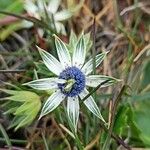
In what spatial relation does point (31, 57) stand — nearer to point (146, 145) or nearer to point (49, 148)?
point (49, 148)

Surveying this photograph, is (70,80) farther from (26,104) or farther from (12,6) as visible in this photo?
(12,6)

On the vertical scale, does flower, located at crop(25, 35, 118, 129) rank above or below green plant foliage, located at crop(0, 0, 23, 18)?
below

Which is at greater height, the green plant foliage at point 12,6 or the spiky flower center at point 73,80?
the green plant foliage at point 12,6

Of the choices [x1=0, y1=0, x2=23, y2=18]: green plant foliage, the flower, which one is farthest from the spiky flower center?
[x1=0, y1=0, x2=23, y2=18]: green plant foliage

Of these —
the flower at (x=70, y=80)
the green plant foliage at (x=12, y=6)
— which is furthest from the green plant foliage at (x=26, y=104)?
the green plant foliage at (x=12, y=6)

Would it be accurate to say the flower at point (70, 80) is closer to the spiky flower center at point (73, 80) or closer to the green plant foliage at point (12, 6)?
the spiky flower center at point (73, 80)

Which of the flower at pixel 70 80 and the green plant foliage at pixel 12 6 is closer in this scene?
the flower at pixel 70 80

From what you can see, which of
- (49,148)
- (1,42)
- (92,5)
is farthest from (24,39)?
(49,148)

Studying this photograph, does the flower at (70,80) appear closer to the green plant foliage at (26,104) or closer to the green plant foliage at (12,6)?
the green plant foliage at (26,104)

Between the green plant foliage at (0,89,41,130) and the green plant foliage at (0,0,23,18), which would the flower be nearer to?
the green plant foliage at (0,89,41,130)
